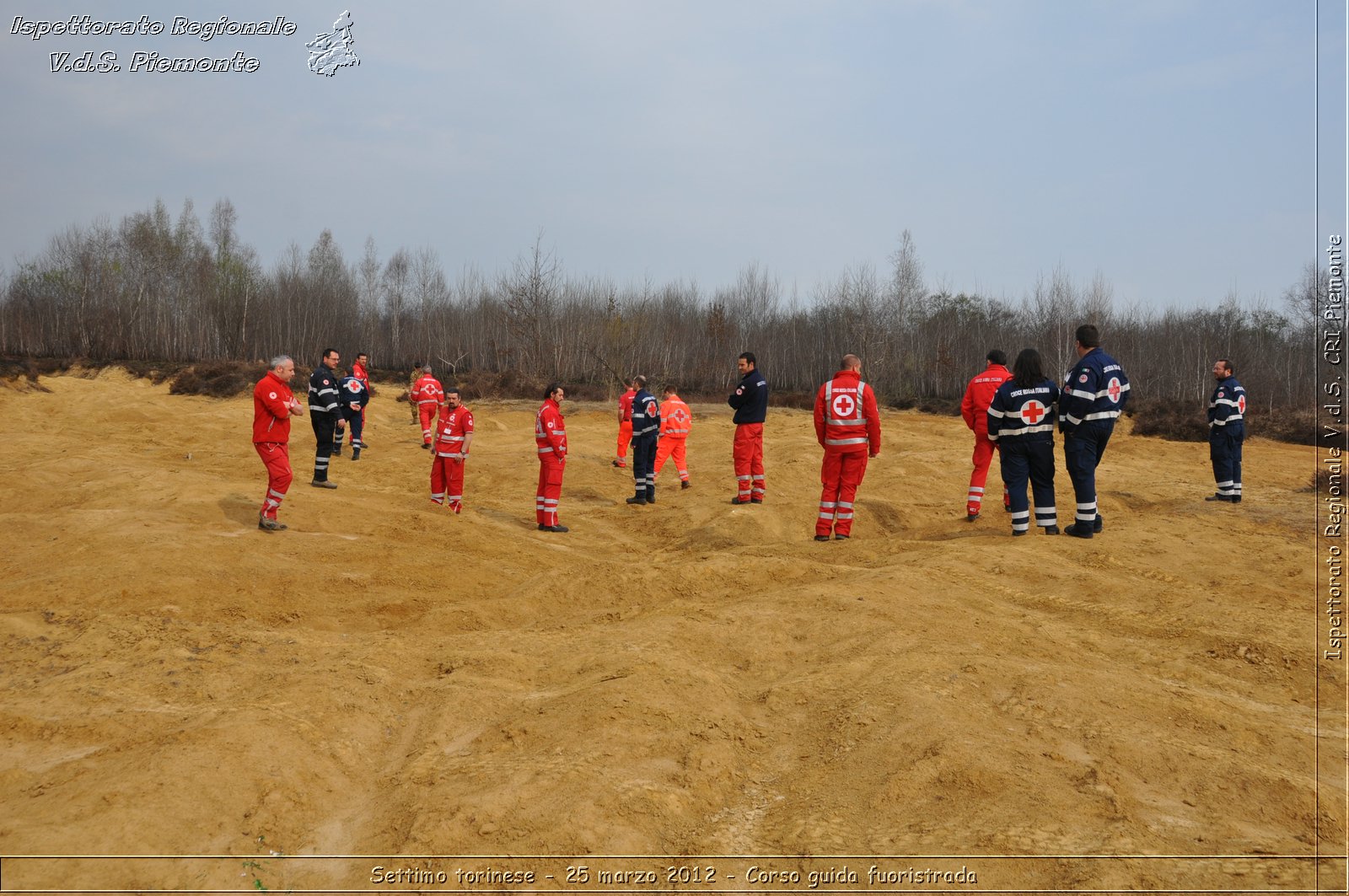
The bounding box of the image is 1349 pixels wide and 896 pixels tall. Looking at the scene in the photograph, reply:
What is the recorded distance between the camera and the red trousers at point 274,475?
925cm

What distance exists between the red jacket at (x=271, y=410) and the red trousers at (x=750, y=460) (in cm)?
587

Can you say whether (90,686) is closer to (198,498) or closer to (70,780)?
(70,780)

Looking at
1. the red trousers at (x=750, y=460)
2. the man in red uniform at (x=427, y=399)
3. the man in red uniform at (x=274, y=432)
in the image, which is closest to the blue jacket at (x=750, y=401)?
the red trousers at (x=750, y=460)

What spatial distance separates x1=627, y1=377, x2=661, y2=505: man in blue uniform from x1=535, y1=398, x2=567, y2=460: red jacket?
89.7 inches

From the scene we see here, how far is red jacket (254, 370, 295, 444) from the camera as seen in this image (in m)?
9.23

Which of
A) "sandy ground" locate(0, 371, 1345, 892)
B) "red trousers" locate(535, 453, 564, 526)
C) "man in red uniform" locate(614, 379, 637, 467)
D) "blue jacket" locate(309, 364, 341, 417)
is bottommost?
"sandy ground" locate(0, 371, 1345, 892)

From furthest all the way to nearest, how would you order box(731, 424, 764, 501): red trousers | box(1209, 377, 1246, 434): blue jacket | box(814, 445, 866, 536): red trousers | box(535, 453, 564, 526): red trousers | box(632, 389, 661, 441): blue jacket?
box(632, 389, 661, 441): blue jacket, box(731, 424, 764, 501): red trousers, box(1209, 377, 1246, 434): blue jacket, box(535, 453, 564, 526): red trousers, box(814, 445, 866, 536): red trousers

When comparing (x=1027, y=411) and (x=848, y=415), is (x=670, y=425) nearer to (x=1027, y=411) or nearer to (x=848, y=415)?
(x=848, y=415)

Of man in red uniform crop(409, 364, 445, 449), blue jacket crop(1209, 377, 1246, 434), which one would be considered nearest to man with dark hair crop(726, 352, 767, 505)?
blue jacket crop(1209, 377, 1246, 434)

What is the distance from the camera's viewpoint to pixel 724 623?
656 centimetres

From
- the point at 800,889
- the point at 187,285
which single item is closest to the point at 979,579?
the point at 800,889

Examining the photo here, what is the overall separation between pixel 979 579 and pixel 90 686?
664 cm

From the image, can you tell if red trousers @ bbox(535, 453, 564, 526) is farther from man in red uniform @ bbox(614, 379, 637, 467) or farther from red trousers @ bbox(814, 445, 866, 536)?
man in red uniform @ bbox(614, 379, 637, 467)

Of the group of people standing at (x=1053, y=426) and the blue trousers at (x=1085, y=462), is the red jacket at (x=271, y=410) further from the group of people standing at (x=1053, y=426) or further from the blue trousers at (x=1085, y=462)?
the blue trousers at (x=1085, y=462)
